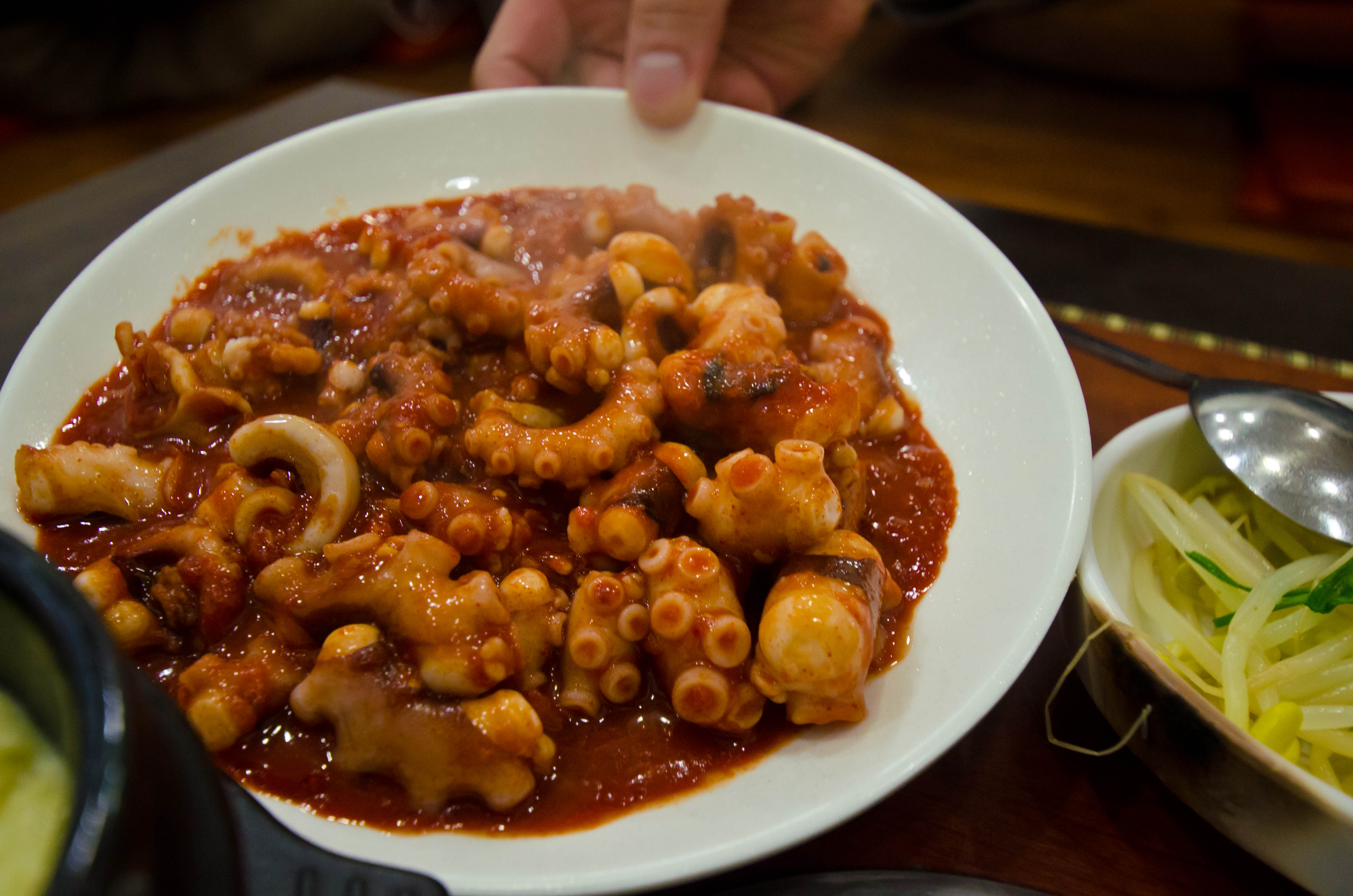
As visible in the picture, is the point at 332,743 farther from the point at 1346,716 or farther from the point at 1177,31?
the point at 1177,31

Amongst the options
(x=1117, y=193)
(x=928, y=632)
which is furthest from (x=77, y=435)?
(x=1117, y=193)

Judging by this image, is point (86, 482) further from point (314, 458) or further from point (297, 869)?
point (297, 869)

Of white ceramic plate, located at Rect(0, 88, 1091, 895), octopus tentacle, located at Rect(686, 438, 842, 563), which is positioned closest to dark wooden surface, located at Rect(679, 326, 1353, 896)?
white ceramic plate, located at Rect(0, 88, 1091, 895)

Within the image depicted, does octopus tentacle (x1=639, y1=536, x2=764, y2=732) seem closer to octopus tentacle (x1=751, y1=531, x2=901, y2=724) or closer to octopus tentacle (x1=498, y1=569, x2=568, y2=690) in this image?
octopus tentacle (x1=751, y1=531, x2=901, y2=724)

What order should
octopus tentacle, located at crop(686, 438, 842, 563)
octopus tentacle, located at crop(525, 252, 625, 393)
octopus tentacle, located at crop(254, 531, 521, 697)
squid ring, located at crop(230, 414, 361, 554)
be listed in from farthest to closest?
1. octopus tentacle, located at crop(525, 252, 625, 393)
2. squid ring, located at crop(230, 414, 361, 554)
3. octopus tentacle, located at crop(686, 438, 842, 563)
4. octopus tentacle, located at crop(254, 531, 521, 697)

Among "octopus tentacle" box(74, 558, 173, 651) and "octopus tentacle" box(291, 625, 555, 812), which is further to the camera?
"octopus tentacle" box(74, 558, 173, 651)

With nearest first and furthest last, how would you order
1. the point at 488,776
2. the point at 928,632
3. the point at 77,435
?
the point at 488,776
the point at 928,632
the point at 77,435
